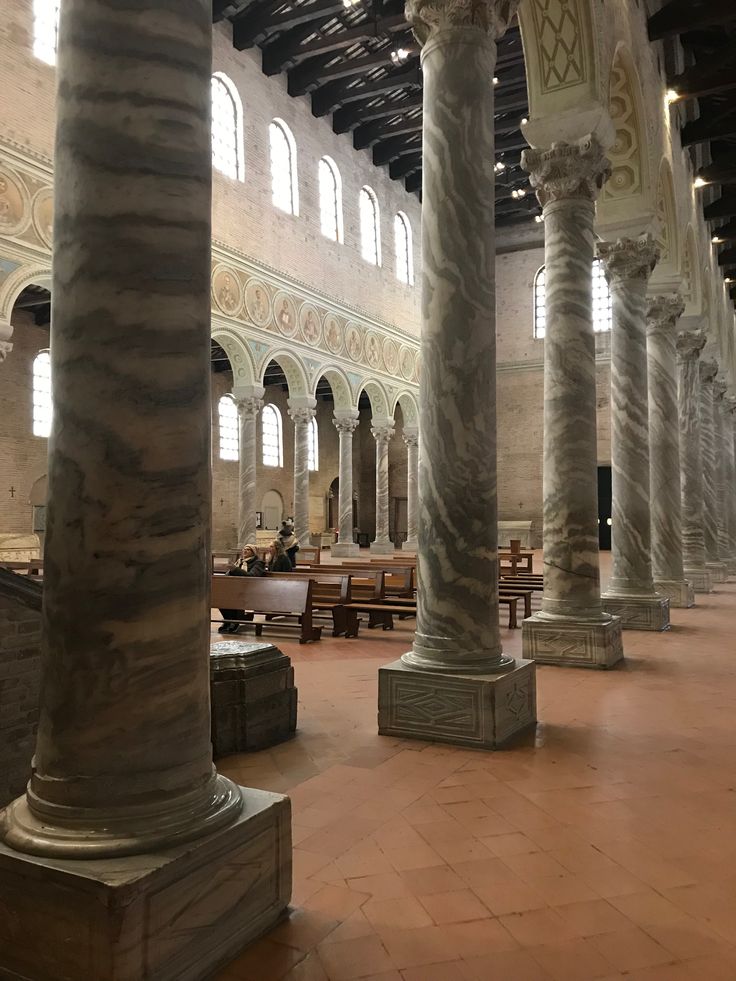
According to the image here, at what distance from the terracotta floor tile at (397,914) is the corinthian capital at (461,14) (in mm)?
4943

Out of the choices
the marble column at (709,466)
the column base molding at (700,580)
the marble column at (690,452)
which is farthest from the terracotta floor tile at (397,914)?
the marble column at (709,466)

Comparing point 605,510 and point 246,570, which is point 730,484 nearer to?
point 605,510

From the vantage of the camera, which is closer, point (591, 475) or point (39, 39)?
point (591, 475)

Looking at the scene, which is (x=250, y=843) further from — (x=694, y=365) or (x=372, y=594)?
(x=694, y=365)

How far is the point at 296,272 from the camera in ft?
70.3

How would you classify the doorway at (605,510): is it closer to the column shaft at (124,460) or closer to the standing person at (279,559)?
the standing person at (279,559)

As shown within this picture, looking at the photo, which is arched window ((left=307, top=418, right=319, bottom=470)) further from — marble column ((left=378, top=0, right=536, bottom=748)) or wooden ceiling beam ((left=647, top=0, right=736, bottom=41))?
marble column ((left=378, top=0, right=536, bottom=748))

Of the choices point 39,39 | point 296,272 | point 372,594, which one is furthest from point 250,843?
point 296,272

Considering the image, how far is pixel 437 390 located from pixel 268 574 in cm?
692

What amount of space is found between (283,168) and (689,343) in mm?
11872

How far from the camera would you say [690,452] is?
15227 millimetres

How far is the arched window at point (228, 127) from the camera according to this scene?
62.2ft

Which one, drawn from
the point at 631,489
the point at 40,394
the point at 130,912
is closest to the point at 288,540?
the point at 631,489

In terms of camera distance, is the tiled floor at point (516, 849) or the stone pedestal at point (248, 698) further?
the stone pedestal at point (248, 698)
